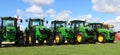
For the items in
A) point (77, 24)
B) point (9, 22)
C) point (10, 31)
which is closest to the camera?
point (10, 31)

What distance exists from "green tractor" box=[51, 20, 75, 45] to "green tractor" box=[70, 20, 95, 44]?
26.2 inches

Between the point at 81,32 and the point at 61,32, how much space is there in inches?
79.3

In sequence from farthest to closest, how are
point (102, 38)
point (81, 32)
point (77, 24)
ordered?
point (77, 24) → point (102, 38) → point (81, 32)

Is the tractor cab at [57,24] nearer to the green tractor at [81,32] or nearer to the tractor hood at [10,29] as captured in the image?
the green tractor at [81,32]

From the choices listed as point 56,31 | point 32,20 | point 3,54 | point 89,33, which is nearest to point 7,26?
A: point 32,20

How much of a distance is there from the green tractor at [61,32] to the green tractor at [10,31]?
444 cm

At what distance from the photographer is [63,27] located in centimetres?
3556

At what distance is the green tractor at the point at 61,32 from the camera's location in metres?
34.3

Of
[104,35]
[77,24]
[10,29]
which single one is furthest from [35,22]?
[104,35]

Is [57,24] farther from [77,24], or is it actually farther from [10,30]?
[10,30]

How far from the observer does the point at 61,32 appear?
35.1m

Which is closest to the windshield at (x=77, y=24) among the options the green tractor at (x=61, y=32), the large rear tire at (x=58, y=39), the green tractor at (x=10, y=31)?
the green tractor at (x=61, y=32)

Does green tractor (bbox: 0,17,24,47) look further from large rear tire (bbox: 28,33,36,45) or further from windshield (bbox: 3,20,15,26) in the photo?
large rear tire (bbox: 28,33,36,45)

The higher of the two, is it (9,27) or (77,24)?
(77,24)
